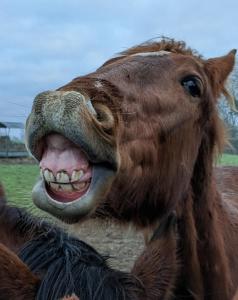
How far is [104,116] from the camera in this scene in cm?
248

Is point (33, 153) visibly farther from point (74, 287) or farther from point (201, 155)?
point (201, 155)

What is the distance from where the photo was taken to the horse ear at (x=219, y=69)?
3.57 metres

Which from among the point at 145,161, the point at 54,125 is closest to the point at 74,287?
the point at 54,125

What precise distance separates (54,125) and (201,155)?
150 centimetres

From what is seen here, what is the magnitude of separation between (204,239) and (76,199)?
54.3 inches

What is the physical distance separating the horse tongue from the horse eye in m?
1.06

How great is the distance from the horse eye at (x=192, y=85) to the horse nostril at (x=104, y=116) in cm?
90

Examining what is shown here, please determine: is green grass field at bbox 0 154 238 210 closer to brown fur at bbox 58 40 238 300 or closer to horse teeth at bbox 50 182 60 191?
brown fur at bbox 58 40 238 300

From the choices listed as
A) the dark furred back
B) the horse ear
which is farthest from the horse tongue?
the horse ear

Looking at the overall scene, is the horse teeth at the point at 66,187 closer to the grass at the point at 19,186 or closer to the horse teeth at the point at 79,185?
the horse teeth at the point at 79,185

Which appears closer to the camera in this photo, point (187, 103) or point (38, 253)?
point (38, 253)

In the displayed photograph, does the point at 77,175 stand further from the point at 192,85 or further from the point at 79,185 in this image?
the point at 192,85

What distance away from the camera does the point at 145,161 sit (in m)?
3.05

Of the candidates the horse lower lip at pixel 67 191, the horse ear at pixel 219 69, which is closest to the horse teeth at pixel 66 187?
the horse lower lip at pixel 67 191
